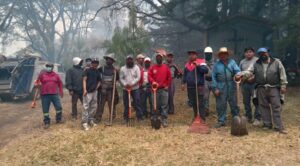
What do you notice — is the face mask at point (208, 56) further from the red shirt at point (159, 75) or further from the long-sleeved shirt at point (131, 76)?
the long-sleeved shirt at point (131, 76)

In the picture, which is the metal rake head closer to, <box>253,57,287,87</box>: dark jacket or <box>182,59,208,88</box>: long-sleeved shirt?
<box>182,59,208,88</box>: long-sleeved shirt

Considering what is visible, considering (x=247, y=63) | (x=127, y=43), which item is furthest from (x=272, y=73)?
Result: (x=127, y=43)

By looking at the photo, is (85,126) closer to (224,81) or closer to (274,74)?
Result: (224,81)

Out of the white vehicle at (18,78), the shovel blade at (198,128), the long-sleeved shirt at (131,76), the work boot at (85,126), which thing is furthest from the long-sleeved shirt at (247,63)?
the white vehicle at (18,78)

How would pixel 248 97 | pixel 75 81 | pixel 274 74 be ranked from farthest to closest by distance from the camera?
pixel 75 81 < pixel 248 97 < pixel 274 74

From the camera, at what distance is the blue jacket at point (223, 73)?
921 cm

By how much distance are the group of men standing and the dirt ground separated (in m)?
0.55

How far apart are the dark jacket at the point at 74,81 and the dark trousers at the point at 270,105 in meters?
5.37

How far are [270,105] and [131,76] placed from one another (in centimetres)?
384

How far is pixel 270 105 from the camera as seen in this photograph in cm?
902

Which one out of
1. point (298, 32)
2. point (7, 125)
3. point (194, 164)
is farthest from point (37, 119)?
point (298, 32)

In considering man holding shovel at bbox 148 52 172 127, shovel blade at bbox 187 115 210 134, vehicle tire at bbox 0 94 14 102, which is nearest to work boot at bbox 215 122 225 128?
shovel blade at bbox 187 115 210 134

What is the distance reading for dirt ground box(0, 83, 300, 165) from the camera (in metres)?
7.02

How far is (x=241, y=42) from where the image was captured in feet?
61.7
